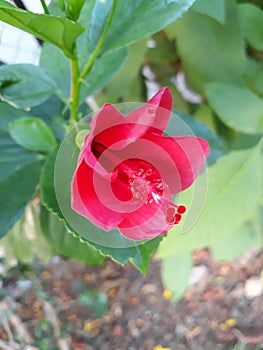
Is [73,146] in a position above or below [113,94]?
above

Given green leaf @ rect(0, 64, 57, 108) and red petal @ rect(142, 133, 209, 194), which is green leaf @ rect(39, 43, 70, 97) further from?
red petal @ rect(142, 133, 209, 194)

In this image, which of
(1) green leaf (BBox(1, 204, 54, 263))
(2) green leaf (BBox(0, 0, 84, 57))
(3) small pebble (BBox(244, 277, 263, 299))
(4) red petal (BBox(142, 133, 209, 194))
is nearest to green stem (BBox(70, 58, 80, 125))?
(2) green leaf (BBox(0, 0, 84, 57))

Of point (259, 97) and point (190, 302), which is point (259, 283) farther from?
point (259, 97)

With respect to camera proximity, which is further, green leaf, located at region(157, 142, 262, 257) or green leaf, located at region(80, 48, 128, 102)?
green leaf, located at region(157, 142, 262, 257)

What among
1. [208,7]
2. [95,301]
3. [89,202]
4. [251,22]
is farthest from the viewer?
[95,301]

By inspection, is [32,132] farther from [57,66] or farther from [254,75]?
[254,75]

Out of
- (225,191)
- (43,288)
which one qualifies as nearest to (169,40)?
(225,191)

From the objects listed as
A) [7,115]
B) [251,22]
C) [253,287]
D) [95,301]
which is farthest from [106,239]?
[253,287]
